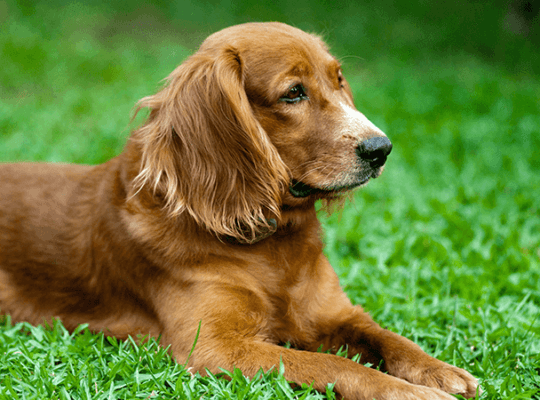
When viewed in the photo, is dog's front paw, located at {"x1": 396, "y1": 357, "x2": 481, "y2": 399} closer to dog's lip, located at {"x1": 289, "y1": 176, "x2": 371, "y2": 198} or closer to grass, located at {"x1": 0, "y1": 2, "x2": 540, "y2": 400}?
grass, located at {"x1": 0, "y1": 2, "x2": 540, "y2": 400}

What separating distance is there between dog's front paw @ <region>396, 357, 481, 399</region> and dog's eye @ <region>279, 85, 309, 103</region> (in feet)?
4.70

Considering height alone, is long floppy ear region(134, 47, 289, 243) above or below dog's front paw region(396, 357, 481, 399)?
above

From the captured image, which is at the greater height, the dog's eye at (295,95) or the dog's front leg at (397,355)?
the dog's eye at (295,95)

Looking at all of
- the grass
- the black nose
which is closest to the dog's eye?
the black nose

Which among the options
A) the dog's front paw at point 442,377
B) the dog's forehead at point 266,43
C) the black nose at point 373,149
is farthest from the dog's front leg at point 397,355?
the dog's forehead at point 266,43

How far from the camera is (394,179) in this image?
5.87 meters

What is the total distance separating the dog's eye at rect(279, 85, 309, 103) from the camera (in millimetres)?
2756

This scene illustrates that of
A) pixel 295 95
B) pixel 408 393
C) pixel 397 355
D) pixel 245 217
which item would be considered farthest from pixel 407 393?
pixel 295 95

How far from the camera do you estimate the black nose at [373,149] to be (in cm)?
271

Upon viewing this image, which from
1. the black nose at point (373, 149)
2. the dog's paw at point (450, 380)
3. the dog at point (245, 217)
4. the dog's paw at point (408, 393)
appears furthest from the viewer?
the black nose at point (373, 149)

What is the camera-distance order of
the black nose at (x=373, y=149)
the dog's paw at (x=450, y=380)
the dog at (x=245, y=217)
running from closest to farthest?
the dog's paw at (x=450, y=380) < the dog at (x=245, y=217) < the black nose at (x=373, y=149)

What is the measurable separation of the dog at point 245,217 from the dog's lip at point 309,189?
0.04ft

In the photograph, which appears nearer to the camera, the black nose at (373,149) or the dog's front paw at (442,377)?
the dog's front paw at (442,377)

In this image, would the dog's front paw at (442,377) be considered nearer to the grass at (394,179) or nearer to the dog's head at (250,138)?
the grass at (394,179)
